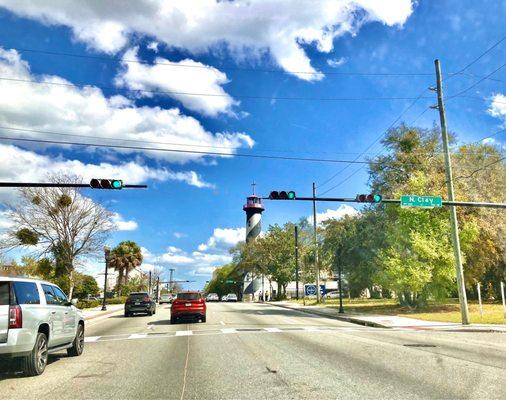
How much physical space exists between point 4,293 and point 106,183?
393 inches

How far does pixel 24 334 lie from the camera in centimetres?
922

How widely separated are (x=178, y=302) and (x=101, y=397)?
1863 centimetres

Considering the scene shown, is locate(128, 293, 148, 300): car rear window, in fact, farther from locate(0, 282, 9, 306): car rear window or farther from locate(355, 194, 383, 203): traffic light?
locate(0, 282, 9, 306): car rear window

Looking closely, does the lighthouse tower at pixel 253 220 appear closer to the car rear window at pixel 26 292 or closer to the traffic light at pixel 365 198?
the traffic light at pixel 365 198

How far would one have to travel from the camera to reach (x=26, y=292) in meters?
9.93

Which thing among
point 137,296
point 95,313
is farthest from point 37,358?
point 95,313

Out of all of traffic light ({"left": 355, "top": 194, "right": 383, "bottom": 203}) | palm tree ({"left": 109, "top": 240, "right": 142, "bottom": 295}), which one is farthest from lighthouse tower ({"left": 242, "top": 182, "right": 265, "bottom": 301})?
traffic light ({"left": 355, "top": 194, "right": 383, "bottom": 203})

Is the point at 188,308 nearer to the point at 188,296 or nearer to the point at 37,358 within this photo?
the point at 188,296

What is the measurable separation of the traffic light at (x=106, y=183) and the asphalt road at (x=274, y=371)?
19.2 ft

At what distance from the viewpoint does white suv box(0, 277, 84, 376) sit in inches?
354

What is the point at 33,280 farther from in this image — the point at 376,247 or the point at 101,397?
the point at 376,247

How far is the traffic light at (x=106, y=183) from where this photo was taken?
61.5ft

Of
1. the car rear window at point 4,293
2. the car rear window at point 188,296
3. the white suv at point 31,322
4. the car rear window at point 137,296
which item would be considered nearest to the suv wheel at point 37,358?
the white suv at point 31,322

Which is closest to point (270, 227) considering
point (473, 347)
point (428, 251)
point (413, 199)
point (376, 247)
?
point (376, 247)
